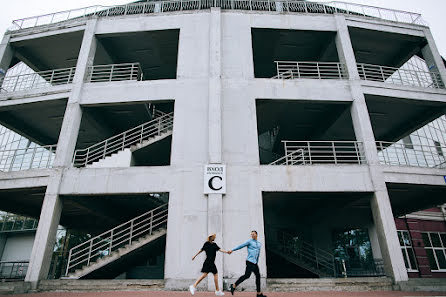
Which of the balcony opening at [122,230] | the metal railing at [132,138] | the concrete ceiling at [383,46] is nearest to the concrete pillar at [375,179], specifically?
the concrete ceiling at [383,46]

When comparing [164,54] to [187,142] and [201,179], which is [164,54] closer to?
[187,142]

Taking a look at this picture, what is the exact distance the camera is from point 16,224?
73.5ft

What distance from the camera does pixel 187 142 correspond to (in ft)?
36.0

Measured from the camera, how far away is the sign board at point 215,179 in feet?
32.9

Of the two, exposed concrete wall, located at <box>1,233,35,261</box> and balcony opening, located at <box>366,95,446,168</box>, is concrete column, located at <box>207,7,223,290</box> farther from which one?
exposed concrete wall, located at <box>1,233,35,261</box>

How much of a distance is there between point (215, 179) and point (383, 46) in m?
11.9

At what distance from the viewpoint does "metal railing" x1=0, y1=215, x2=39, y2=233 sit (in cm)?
2205

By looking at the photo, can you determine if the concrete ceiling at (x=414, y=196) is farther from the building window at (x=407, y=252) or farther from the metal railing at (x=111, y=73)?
the metal railing at (x=111, y=73)

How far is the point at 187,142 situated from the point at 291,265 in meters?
7.75

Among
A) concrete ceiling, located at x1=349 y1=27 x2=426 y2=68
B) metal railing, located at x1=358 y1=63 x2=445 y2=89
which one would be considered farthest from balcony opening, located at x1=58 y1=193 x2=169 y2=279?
concrete ceiling, located at x1=349 y1=27 x2=426 y2=68

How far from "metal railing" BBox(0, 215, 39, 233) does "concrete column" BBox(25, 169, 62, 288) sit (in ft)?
48.3

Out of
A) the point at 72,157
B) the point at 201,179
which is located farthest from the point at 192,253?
the point at 72,157

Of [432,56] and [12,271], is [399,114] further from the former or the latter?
[12,271]

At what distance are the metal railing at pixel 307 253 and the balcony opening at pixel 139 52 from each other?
1106 cm
